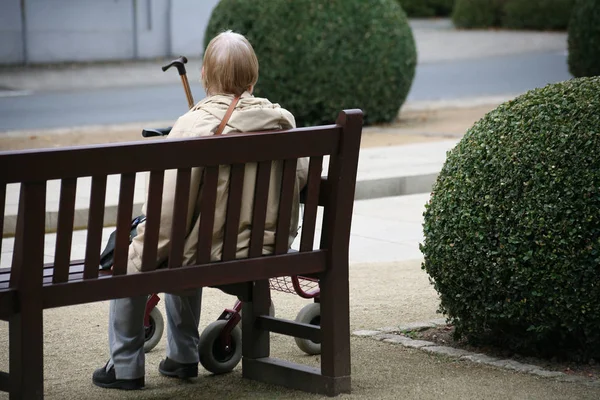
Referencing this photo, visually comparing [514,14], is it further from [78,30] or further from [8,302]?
[8,302]

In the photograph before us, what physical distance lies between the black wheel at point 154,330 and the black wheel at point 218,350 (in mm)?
473

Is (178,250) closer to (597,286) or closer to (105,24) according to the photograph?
(597,286)

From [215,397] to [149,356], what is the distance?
0.78 metres

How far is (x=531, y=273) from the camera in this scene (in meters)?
4.29

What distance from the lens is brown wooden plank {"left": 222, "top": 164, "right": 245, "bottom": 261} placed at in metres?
3.96

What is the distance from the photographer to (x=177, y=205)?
3865 mm

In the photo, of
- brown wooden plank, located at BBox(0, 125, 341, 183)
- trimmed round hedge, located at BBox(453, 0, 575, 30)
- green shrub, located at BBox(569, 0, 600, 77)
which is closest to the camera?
brown wooden plank, located at BBox(0, 125, 341, 183)

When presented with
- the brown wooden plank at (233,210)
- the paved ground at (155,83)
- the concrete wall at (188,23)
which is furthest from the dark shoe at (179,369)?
the concrete wall at (188,23)

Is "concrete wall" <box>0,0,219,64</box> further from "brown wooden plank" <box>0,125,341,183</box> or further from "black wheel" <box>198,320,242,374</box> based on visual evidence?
"brown wooden plank" <box>0,125,341,183</box>

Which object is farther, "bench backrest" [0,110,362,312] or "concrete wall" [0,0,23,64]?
"concrete wall" [0,0,23,64]

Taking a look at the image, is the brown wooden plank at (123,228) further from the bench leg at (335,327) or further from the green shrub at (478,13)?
the green shrub at (478,13)

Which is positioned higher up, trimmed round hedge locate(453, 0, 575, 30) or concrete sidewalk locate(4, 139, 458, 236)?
concrete sidewalk locate(4, 139, 458, 236)

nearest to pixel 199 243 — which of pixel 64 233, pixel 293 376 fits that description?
pixel 64 233

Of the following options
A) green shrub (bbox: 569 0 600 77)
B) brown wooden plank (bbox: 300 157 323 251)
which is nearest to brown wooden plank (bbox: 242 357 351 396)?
brown wooden plank (bbox: 300 157 323 251)
